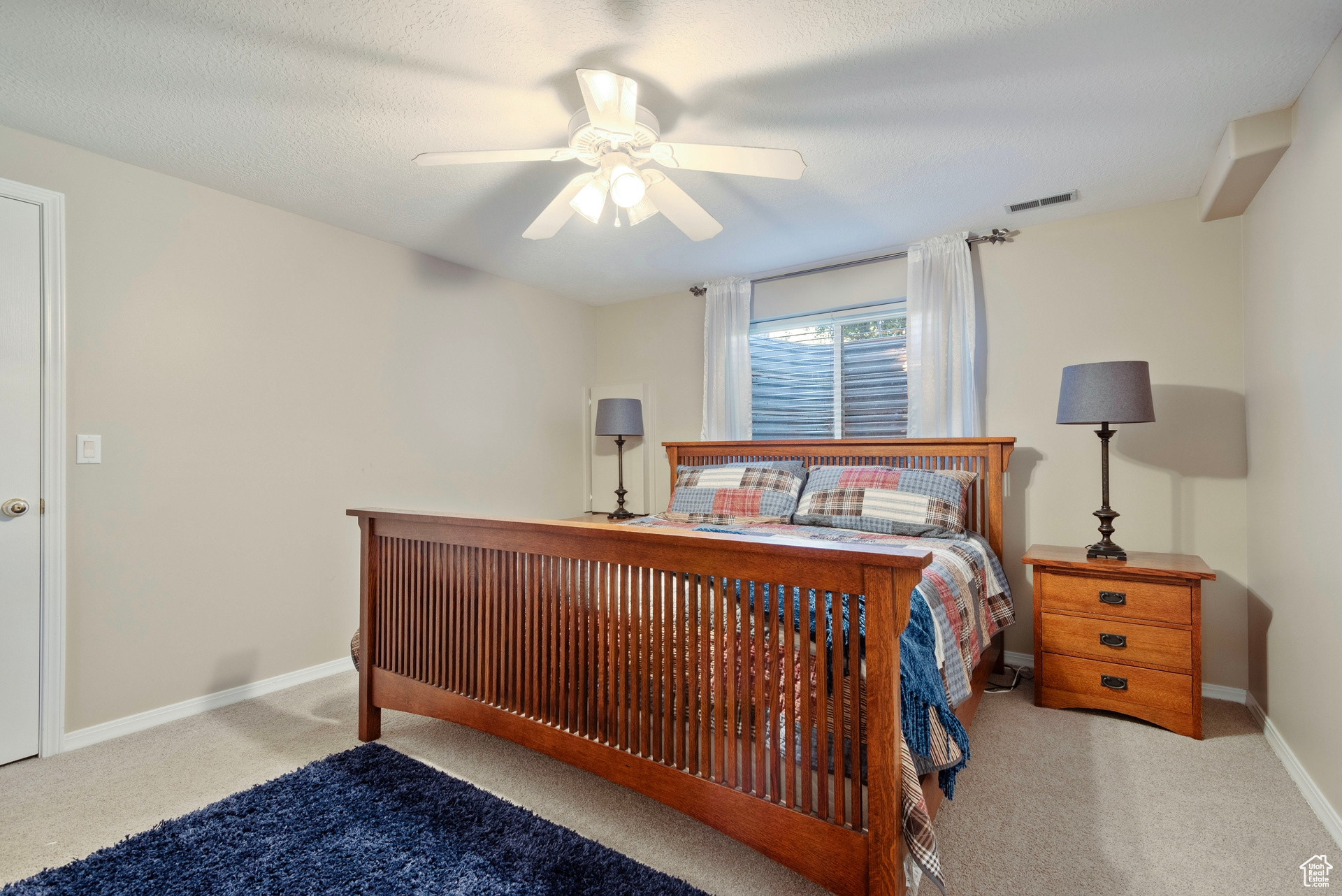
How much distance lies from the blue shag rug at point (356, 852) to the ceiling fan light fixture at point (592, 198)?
191 centimetres

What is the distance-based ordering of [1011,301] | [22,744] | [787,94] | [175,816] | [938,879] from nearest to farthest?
[938,879] → [175,816] → [787,94] → [22,744] → [1011,301]

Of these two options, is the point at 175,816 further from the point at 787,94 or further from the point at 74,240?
the point at 787,94

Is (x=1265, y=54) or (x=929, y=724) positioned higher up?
(x=1265, y=54)

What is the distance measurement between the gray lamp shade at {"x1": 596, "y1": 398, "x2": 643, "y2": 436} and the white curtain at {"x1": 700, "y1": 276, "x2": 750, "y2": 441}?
1.58ft

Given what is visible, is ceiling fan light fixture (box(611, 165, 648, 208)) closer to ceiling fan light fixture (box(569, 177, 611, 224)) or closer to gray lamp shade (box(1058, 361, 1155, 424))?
ceiling fan light fixture (box(569, 177, 611, 224))

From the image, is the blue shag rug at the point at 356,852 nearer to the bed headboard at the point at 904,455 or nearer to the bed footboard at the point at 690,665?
the bed footboard at the point at 690,665

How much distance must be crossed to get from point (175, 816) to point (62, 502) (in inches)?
50.1

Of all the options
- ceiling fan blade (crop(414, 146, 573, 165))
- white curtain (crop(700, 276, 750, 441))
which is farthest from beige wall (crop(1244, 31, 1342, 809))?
white curtain (crop(700, 276, 750, 441))

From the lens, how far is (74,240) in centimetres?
234

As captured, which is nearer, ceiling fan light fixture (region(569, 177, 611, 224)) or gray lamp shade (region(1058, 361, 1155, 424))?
ceiling fan light fixture (region(569, 177, 611, 224))

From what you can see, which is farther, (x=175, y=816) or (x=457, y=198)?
(x=457, y=198)

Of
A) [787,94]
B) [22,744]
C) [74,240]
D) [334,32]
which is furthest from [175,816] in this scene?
[787,94]

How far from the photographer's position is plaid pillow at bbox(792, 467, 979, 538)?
2.86 m

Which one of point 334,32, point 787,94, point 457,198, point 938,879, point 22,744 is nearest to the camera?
point 938,879
